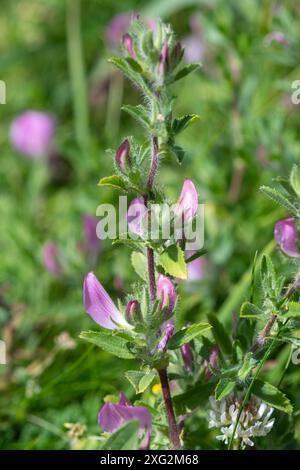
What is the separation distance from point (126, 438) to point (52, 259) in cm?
110

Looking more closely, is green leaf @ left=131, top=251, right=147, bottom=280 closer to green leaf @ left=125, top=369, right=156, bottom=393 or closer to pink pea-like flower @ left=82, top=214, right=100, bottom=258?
green leaf @ left=125, top=369, right=156, bottom=393

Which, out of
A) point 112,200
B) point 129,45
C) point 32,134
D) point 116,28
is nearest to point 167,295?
point 129,45

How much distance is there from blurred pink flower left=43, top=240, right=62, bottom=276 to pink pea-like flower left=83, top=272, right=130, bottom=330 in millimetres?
900

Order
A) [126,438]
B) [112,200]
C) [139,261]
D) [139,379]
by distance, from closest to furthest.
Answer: [126,438], [139,379], [139,261], [112,200]

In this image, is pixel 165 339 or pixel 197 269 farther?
pixel 197 269

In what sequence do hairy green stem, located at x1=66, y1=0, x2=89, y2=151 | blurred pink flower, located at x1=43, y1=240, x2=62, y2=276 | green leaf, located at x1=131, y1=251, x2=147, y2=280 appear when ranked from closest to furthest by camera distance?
green leaf, located at x1=131, y1=251, x2=147, y2=280
blurred pink flower, located at x1=43, y1=240, x2=62, y2=276
hairy green stem, located at x1=66, y1=0, x2=89, y2=151

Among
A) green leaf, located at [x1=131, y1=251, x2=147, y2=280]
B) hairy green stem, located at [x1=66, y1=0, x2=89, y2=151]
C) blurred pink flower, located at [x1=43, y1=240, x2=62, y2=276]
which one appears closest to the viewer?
green leaf, located at [x1=131, y1=251, x2=147, y2=280]

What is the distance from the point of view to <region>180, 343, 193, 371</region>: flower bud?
49.7 inches

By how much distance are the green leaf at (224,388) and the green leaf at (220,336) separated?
0.16m

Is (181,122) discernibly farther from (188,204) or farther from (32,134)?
(32,134)

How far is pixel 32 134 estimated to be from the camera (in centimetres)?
278

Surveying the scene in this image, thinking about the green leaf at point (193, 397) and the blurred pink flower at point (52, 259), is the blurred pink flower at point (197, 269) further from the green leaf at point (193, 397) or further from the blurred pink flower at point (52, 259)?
the green leaf at point (193, 397)

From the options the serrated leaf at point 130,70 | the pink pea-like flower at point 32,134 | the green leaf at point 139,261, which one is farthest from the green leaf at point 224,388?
the pink pea-like flower at point 32,134

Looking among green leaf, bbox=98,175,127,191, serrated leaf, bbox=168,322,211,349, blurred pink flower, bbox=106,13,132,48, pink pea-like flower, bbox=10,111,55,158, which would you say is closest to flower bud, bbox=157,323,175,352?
serrated leaf, bbox=168,322,211,349
